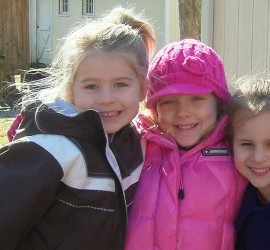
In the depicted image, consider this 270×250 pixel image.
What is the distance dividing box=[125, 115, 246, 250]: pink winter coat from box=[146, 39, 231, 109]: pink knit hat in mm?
197

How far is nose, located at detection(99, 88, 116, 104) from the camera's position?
249cm

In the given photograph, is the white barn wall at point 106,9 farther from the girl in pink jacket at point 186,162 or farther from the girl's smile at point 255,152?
the girl's smile at point 255,152

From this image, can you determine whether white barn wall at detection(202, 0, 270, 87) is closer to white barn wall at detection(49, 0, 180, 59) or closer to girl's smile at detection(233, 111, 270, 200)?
girl's smile at detection(233, 111, 270, 200)

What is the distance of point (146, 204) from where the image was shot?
2.58 meters

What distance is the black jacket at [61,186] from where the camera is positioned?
2.18 m

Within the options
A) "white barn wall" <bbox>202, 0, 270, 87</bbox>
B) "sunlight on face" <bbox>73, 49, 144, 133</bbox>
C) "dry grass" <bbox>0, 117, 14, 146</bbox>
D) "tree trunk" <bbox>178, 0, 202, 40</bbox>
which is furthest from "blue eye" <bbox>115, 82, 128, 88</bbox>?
"dry grass" <bbox>0, 117, 14, 146</bbox>

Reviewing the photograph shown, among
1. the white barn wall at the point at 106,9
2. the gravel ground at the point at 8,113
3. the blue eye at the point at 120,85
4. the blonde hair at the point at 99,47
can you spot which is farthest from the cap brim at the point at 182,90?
the white barn wall at the point at 106,9

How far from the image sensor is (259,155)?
2516 millimetres

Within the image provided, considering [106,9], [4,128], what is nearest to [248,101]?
[4,128]

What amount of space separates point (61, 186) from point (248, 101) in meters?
0.96

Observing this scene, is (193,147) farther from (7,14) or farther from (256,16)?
(7,14)

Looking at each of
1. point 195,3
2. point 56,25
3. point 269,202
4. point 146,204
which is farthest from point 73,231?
point 56,25

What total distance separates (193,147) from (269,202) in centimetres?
43

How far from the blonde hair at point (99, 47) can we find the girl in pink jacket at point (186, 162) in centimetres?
15
